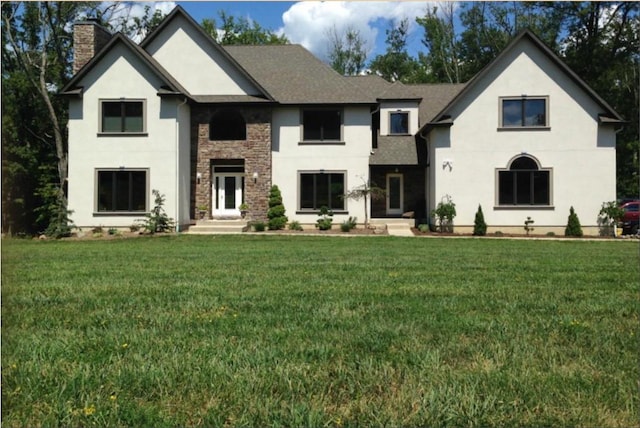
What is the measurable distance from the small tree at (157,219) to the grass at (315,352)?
13340mm

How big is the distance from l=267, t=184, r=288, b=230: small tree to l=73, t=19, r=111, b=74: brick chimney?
928cm

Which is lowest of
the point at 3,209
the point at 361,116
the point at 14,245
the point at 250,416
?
the point at 250,416

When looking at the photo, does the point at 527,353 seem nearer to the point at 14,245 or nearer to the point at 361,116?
→ the point at 14,245

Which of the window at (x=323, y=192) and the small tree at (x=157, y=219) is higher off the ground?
the window at (x=323, y=192)

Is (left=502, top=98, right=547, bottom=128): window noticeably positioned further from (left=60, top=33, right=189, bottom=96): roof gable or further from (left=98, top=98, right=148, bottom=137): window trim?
(left=98, top=98, right=148, bottom=137): window trim

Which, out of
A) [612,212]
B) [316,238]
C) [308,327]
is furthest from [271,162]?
[308,327]

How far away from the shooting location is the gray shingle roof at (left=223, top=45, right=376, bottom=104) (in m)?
23.2

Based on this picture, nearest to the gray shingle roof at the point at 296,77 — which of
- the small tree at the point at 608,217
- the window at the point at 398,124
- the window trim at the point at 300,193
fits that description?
the window at the point at 398,124

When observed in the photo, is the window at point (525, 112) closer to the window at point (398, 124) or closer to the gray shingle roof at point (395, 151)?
the gray shingle roof at point (395, 151)

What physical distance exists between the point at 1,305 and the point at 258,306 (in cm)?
369

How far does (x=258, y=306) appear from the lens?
5410mm

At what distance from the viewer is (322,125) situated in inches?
921

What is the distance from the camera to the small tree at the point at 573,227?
20.6 m

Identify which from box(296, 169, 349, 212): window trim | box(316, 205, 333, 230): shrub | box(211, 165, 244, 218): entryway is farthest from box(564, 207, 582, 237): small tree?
box(211, 165, 244, 218): entryway
